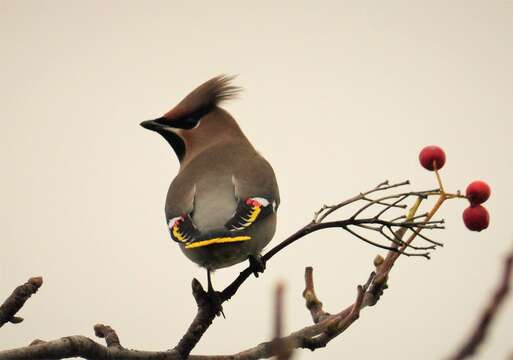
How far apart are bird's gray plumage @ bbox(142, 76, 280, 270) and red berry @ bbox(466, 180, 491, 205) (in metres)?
0.98

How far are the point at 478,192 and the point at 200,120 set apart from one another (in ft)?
5.99

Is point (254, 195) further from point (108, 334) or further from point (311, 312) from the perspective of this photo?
point (108, 334)

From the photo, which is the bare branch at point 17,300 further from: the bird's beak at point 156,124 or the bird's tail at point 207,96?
the bird's tail at point 207,96

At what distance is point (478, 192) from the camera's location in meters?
2.38

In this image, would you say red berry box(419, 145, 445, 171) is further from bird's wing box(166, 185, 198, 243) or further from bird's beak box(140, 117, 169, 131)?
bird's beak box(140, 117, 169, 131)

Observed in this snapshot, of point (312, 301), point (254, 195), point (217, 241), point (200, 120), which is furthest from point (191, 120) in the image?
point (312, 301)

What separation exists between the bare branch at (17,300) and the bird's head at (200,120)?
6.41ft

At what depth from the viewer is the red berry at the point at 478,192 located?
2.38 meters

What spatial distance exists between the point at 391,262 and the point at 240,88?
1.95 m

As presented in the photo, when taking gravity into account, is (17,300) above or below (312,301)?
above

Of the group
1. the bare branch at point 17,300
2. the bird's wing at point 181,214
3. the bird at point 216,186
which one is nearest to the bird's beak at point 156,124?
the bird at point 216,186

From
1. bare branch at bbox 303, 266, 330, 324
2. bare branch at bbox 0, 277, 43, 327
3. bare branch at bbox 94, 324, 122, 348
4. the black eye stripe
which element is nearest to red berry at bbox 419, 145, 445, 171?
bare branch at bbox 303, 266, 330, 324

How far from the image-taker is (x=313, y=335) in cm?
216

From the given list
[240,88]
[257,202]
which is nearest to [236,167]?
Answer: [257,202]
